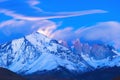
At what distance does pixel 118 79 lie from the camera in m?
160

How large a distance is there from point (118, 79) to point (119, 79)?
1.89 feet

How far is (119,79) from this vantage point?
159625 mm
